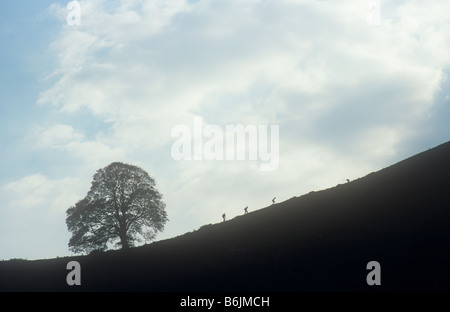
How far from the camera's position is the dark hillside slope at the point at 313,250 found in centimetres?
2720

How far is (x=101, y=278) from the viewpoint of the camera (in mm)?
37281

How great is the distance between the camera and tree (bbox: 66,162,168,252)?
186 feet

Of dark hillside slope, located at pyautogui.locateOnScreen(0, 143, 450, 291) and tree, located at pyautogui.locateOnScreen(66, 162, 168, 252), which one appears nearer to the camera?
dark hillside slope, located at pyautogui.locateOnScreen(0, 143, 450, 291)

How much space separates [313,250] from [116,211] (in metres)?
34.8

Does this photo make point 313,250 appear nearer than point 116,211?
Yes

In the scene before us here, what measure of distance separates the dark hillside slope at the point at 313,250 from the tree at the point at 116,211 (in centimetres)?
949

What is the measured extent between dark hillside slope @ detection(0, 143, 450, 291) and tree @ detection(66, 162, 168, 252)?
31.1 ft

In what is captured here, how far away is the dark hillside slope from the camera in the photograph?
27203 millimetres

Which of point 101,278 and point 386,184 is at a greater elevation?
point 386,184

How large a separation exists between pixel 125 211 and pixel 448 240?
4384 cm

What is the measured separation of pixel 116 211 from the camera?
57656 mm
